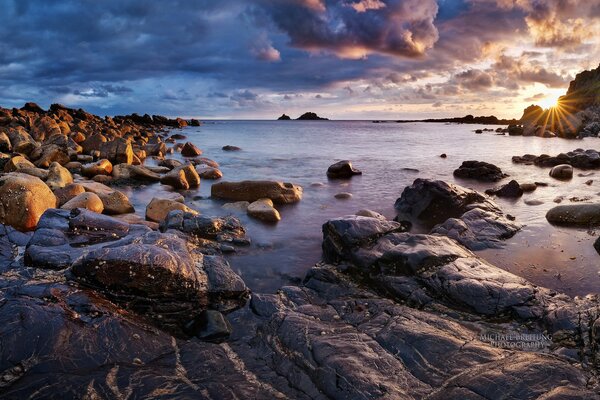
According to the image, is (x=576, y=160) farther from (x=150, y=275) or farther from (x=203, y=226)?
(x=150, y=275)

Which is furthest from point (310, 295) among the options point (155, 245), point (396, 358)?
point (155, 245)

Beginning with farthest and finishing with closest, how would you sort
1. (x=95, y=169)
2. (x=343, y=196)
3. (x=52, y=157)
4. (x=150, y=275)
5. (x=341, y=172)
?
(x=341, y=172), (x=52, y=157), (x=95, y=169), (x=343, y=196), (x=150, y=275)

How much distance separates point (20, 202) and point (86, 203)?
1.49 metres

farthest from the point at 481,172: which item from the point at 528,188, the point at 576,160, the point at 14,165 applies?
the point at 14,165

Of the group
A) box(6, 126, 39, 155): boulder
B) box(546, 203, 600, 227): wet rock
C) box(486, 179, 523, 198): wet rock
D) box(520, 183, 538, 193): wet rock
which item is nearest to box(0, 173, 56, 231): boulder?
box(6, 126, 39, 155): boulder

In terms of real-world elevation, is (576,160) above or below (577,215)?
above

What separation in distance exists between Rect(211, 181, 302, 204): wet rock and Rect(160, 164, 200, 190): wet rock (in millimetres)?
2052

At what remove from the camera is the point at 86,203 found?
9.18 meters

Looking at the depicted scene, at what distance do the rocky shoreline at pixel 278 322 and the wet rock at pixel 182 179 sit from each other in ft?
21.5

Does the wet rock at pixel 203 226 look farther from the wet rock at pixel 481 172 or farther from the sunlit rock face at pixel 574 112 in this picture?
the sunlit rock face at pixel 574 112

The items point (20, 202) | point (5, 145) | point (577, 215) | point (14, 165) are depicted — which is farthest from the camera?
point (5, 145)

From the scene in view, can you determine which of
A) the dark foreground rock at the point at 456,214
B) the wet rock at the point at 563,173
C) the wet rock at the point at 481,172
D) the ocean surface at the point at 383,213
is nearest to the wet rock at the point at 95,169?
the ocean surface at the point at 383,213

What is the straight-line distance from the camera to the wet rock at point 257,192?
1234cm

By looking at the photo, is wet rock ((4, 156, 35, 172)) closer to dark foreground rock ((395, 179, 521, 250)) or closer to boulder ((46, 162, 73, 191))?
boulder ((46, 162, 73, 191))
